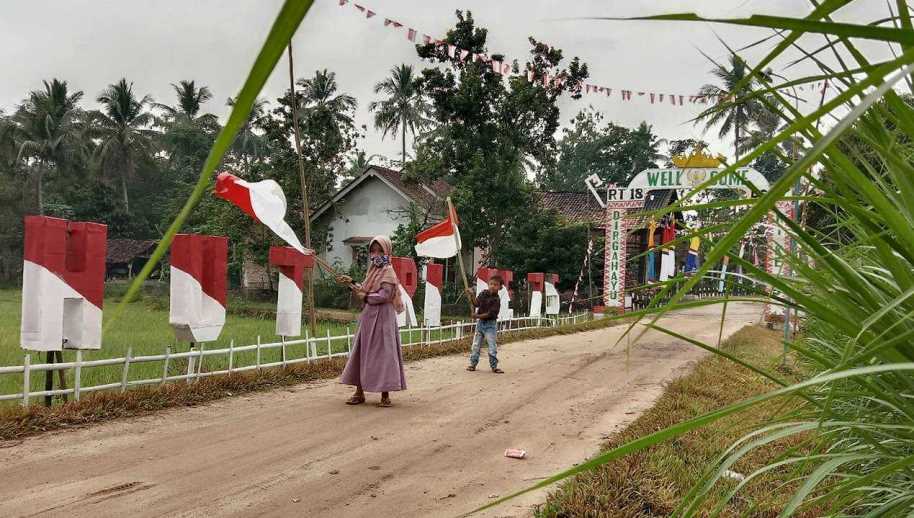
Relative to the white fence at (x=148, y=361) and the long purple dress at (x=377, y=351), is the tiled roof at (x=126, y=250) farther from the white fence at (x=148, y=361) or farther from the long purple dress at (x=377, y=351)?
the long purple dress at (x=377, y=351)

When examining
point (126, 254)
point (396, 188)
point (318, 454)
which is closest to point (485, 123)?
point (396, 188)

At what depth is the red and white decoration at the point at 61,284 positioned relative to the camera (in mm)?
5629

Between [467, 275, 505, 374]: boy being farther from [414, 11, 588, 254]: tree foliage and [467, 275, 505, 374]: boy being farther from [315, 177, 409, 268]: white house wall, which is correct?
[315, 177, 409, 268]: white house wall

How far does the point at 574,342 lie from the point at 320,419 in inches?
384

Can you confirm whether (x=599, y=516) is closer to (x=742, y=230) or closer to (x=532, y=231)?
(x=742, y=230)

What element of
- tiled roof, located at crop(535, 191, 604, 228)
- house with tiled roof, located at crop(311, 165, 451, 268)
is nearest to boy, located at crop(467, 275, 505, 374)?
house with tiled roof, located at crop(311, 165, 451, 268)

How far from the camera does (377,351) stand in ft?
22.4

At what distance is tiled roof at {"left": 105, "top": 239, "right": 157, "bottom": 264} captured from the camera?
36312mm

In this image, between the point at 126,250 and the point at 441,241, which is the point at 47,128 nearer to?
the point at 126,250

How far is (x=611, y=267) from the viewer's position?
22.8 meters

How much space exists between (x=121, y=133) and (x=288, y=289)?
38.1 metres

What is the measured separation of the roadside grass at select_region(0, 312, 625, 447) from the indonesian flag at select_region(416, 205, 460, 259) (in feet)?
6.36

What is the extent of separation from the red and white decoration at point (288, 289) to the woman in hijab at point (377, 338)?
2.04 meters

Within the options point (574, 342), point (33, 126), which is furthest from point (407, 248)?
point (33, 126)
